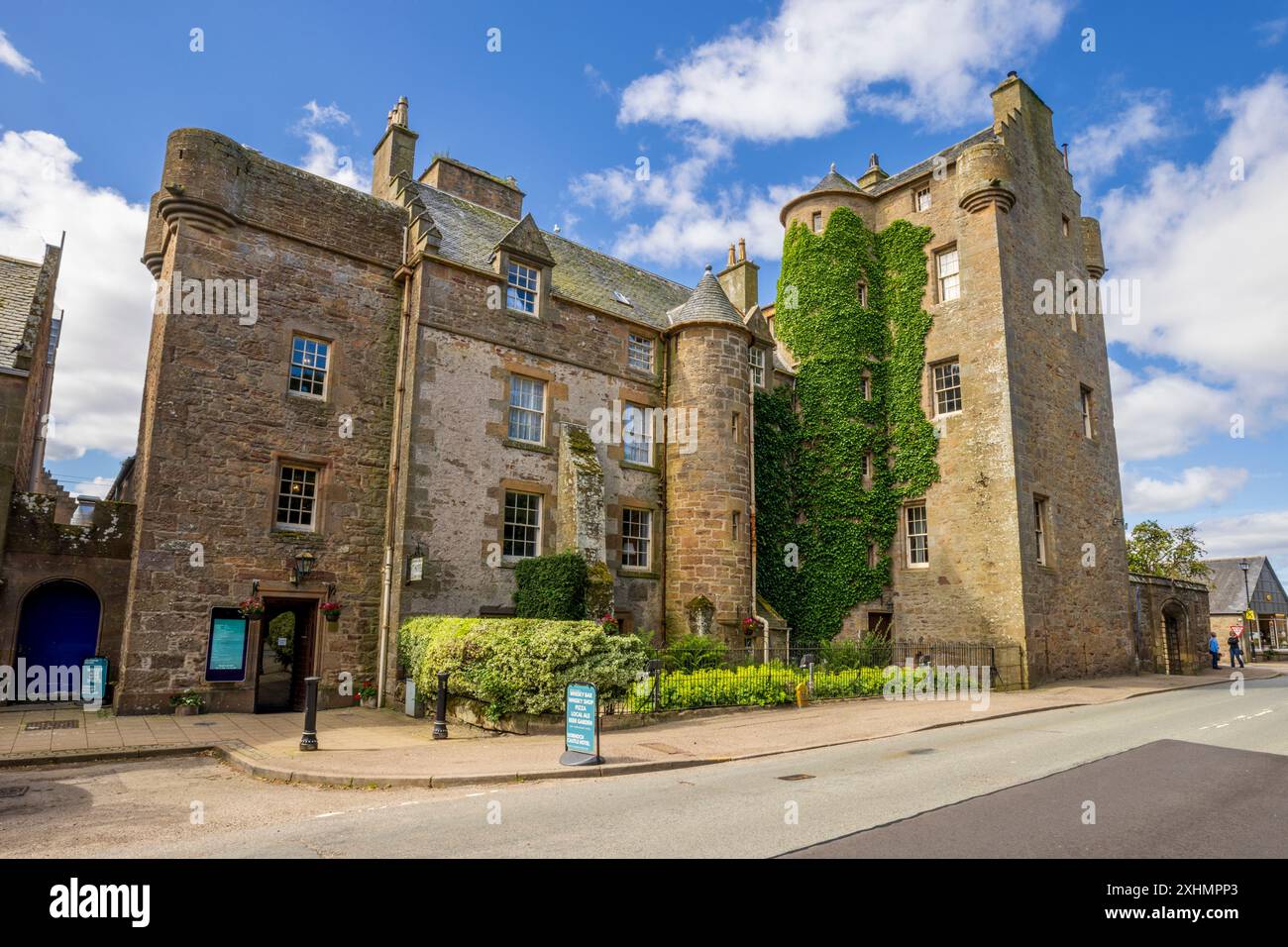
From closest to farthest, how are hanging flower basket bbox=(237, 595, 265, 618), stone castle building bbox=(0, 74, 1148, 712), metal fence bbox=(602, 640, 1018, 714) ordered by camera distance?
metal fence bbox=(602, 640, 1018, 714)
hanging flower basket bbox=(237, 595, 265, 618)
stone castle building bbox=(0, 74, 1148, 712)

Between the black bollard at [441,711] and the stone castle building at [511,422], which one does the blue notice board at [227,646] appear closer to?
the stone castle building at [511,422]

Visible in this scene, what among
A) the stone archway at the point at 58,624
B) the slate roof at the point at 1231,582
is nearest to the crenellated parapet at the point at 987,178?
the stone archway at the point at 58,624

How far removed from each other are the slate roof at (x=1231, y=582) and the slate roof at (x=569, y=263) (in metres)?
51.9

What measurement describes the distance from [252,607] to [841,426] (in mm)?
19556

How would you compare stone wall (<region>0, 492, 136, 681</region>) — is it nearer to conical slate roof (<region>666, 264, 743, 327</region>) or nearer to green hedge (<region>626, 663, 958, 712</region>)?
green hedge (<region>626, 663, 958, 712</region>)

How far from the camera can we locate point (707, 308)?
24109mm

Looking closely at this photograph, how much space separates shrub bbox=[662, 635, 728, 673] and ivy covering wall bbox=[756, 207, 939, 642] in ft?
17.8

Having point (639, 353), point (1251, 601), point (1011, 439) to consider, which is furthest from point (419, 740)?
point (1251, 601)

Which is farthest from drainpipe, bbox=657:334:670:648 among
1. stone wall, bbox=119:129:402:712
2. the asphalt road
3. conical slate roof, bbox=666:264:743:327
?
the asphalt road

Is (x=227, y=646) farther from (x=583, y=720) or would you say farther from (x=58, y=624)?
(x=583, y=720)

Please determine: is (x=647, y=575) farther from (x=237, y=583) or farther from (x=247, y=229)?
(x=247, y=229)

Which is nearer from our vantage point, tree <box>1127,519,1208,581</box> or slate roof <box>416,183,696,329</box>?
slate roof <box>416,183,696,329</box>

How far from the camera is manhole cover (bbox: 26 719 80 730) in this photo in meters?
13.4
